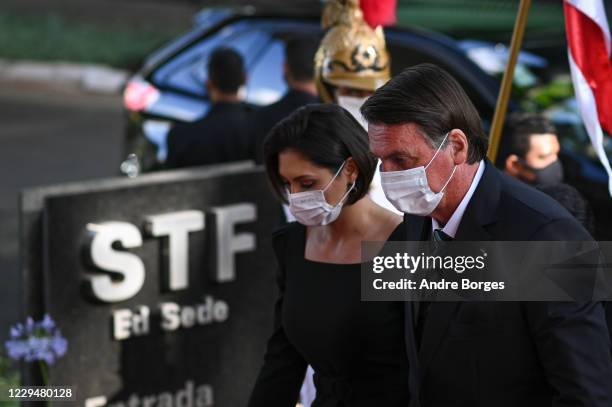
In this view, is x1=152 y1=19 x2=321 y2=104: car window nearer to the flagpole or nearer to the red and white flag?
the flagpole

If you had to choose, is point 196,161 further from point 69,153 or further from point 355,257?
point 69,153

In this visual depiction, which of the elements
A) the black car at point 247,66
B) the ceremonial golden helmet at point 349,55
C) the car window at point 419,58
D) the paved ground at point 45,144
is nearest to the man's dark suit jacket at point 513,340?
the ceremonial golden helmet at point 349,55

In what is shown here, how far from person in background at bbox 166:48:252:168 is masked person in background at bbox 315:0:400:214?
1.50 meters

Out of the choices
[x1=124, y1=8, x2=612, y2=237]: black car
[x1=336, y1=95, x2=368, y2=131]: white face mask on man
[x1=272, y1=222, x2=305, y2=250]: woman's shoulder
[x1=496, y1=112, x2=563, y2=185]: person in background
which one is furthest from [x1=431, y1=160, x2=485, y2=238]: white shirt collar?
[x1=124, y1=8, x2=612, y2=237]: black car

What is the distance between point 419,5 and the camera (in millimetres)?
9102

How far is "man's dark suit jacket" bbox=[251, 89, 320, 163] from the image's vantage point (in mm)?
6027

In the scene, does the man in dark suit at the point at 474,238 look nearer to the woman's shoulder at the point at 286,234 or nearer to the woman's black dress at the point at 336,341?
the woman's black dress at the point at 336,341

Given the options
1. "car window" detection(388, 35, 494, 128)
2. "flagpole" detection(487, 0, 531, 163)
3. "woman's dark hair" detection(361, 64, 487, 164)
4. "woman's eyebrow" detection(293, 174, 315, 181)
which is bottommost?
"woman's eyebrow" detection(293, 174, 315, 181)

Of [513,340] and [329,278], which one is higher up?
[329,278]

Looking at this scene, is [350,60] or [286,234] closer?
[286,234]

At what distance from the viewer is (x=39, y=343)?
4520mm

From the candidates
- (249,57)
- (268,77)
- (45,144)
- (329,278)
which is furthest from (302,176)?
(45,144)

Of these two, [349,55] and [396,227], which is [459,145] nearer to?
[396,227]

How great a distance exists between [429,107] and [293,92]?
3490 mm
